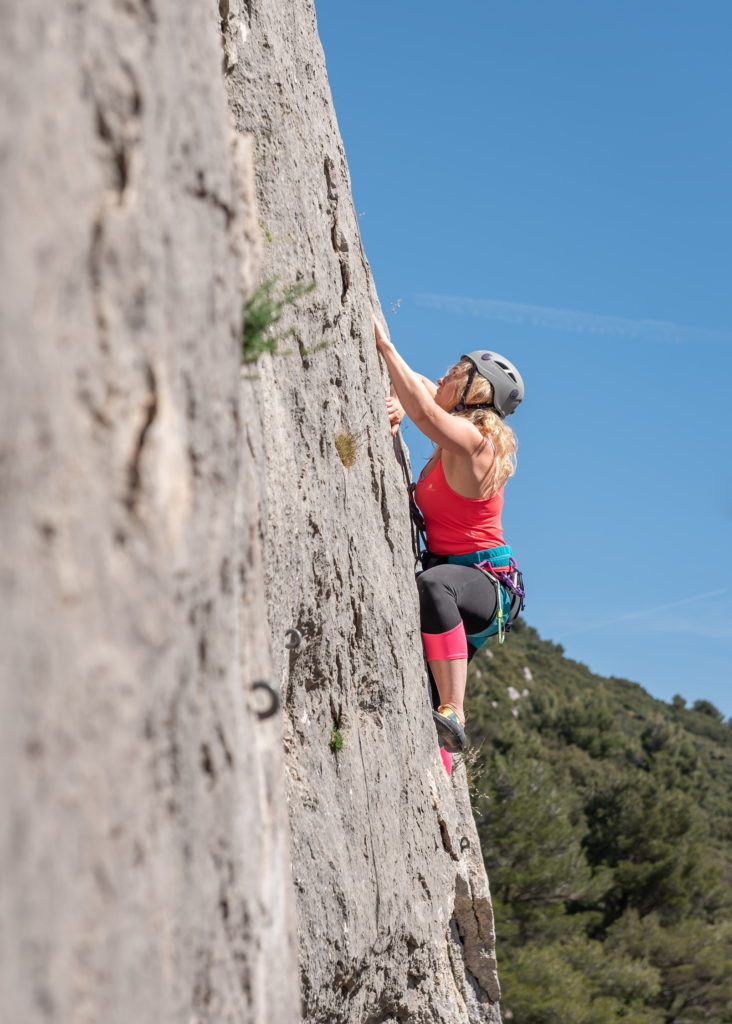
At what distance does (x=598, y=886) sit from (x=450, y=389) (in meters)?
21.6

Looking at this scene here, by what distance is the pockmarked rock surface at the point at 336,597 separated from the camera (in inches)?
191

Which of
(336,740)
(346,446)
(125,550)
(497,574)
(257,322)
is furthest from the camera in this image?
(497,574)

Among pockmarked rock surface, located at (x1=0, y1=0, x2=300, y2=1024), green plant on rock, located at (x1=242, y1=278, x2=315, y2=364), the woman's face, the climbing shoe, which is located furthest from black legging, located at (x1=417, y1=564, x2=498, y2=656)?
pockmarked rock surface, located at (x1=0, y1=0, x2=300, y2=1024)

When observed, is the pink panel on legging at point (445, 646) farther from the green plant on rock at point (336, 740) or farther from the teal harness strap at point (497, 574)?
the green plant on rock at point (336, 740)

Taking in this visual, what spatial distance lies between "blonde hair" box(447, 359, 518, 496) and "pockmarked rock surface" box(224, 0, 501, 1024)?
528 mm

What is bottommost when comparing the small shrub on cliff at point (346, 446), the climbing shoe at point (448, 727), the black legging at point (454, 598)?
the climbing shoe at point (448, 727)

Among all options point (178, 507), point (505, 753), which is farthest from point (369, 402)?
point (505, 753)

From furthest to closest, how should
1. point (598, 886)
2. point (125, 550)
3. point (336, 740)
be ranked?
point (598, 886) → point (336, 740) → point (125, 550)

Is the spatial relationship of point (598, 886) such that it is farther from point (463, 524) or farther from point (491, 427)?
point (491, 427)

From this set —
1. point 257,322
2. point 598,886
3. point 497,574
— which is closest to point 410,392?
point 497,574

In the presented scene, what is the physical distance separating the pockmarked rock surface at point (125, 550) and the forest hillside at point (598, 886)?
1642 cm

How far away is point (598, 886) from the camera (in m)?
24.9

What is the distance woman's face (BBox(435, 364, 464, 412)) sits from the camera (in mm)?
6402

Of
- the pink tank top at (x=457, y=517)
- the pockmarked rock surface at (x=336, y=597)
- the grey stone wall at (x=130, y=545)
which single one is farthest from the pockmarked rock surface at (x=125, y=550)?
the pink tank top at (x=457, y=517)
